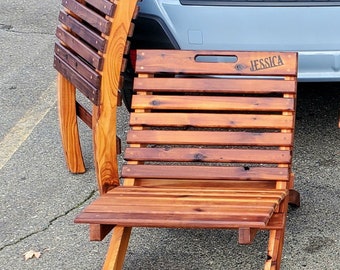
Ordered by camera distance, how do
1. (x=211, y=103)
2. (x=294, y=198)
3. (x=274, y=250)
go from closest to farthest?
(x=274, y=250) < (x=211, y=103) < (x=294, y=198)

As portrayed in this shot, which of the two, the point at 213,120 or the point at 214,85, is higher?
the point at 214,85

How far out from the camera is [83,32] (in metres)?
3.73

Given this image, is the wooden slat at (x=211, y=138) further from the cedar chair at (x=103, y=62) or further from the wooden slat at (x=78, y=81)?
the wooden slat at (x=78, y=81)

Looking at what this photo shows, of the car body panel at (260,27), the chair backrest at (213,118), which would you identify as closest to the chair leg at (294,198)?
the chair backrest at (213,118)

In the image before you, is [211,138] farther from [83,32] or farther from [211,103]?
[83,32]

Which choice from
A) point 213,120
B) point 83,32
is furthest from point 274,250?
point 83,32

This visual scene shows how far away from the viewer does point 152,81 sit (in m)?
3.59

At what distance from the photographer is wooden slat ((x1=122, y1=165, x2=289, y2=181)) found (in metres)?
3.36

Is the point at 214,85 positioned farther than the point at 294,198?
No

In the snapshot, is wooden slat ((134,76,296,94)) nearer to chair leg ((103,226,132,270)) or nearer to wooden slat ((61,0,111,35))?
wooden slat ((61,0,111,35))

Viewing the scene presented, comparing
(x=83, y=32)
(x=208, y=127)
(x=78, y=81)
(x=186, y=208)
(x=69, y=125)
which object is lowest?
(x=69, y=125)

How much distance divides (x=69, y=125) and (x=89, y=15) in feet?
2.35

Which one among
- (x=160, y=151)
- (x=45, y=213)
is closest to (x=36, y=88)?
(x=45, y=213)

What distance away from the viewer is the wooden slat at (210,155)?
339 centimetres
